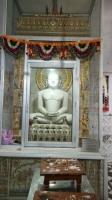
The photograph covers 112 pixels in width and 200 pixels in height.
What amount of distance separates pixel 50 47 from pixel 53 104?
3.39ft

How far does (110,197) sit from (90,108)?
4.93 feet

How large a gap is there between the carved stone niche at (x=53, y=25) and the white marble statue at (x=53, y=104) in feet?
2.66

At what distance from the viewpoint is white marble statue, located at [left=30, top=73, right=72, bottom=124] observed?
3857 millimetres

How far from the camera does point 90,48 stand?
12.2 feet

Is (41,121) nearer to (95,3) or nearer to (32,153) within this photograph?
(32,153)

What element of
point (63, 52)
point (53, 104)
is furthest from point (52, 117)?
point (63, 52)

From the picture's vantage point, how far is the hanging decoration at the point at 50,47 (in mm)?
3699

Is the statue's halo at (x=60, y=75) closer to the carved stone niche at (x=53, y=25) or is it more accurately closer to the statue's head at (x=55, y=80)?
the statue's head at (x=55, y=80)

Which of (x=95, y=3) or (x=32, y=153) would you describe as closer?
(x=32, y=153)

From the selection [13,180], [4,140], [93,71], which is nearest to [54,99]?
[93,71]

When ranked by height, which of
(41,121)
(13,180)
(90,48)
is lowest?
(13,180)

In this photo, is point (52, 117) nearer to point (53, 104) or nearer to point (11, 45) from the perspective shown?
point (53, 104)

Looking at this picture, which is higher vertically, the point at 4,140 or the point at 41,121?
the point at 41,121

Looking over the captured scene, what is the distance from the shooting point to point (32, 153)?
3.38 metres
